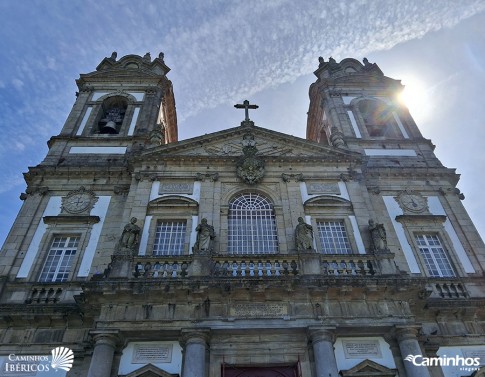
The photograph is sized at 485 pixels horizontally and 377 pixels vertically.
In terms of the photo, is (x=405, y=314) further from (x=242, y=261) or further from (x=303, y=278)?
(x=242, y=261)

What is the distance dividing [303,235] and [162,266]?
14.5 ft

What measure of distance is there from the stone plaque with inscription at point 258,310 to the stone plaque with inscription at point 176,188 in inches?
217

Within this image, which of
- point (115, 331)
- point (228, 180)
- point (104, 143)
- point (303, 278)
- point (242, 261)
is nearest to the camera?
point (115, 331)

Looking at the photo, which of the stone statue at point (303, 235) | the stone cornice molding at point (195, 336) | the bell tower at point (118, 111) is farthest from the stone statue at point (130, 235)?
the stone statue at point (303, 235)

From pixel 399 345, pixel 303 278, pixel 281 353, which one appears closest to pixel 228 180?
pixel 303 278

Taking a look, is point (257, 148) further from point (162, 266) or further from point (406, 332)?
point (406, 332)

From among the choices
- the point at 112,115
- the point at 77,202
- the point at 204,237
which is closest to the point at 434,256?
the point at 204,237

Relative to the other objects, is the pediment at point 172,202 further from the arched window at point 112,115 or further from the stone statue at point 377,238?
the arched window at point 112,115

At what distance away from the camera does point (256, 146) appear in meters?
18.1

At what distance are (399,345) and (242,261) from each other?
15.7 feet

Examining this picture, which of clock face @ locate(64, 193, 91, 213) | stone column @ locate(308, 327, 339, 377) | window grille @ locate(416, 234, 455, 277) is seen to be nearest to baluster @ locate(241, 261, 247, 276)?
stone column @ locate(308, 327, 339, 377)

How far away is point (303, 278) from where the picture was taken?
11.8 metres

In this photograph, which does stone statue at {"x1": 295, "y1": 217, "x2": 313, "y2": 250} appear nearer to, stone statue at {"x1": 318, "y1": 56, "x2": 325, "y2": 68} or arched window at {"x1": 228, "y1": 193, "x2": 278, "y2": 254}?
arched window at {"x1": 228, "y1": 193, "x2": 278, "y2": 254}

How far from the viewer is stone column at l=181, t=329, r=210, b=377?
408 inches
